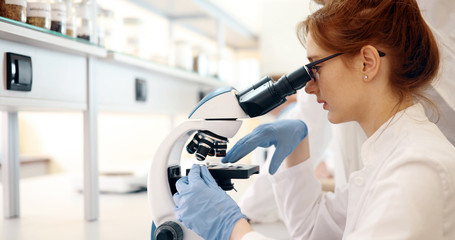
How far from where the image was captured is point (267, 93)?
820 millimetres

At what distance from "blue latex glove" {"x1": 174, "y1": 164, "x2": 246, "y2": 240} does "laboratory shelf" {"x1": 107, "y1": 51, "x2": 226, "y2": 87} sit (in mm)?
797

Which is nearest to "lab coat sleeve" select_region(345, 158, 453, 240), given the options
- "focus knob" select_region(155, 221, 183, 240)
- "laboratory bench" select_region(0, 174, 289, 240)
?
"focus knob" select_region(155, 221, 183, 240)

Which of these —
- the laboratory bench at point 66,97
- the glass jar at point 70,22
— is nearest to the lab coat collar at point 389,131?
the laboratory bench at point 66,97

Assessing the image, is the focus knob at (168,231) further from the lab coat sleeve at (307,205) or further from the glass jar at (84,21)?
the glass jar at (84,21)

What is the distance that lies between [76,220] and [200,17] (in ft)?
5.90

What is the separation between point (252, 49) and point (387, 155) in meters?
3.38

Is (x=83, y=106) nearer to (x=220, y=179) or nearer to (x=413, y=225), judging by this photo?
(x=220, y=179)

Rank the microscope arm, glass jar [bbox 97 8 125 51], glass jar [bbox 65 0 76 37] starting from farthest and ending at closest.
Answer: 1. glass jar [bbox 97 8 125 51]
2. glass jar [bbox 65 0 76 37]
3. the microscope arm

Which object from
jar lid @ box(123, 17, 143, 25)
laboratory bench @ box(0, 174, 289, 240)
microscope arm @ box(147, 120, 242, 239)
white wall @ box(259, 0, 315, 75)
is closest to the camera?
microscope arm @ box(147, 120, 242, 239)

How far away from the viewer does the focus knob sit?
0.82 meters

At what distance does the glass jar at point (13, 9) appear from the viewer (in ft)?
3.22

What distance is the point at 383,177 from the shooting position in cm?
69

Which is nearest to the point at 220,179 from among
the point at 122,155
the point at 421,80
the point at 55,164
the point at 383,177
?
the point at 383,177

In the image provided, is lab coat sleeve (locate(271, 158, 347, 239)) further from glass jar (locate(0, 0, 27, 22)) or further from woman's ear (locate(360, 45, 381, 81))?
glass jar (locate(0, 0, 27, 22))
